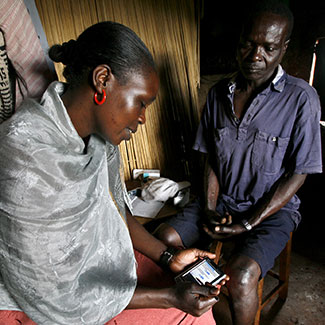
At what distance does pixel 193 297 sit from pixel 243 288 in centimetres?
41

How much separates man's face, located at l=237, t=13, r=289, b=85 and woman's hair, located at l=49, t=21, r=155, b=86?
0.77 metres

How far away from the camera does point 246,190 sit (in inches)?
61.2

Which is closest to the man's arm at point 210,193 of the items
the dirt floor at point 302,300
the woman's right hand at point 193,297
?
the woman's right hand at point 193,297

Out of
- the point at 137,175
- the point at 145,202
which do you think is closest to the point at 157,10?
the point at 137,175

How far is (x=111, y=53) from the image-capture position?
2.54ft

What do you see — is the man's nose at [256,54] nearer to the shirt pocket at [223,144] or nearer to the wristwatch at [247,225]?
the shirt pocket at [223,144]

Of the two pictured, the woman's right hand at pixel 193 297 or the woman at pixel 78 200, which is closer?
the woman at pixel 78 200

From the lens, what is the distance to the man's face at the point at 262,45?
1311mm

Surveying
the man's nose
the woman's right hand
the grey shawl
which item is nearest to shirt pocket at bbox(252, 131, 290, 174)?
the man's nose

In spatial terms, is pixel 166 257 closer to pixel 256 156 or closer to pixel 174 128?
pixel 256 156

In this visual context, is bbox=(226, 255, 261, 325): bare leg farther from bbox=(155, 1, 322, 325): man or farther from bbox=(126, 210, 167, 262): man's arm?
bbox=(126, 210, 167, 262): man's arm

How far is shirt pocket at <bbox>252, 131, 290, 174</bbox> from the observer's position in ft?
4.69

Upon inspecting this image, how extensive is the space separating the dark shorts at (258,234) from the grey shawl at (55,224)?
25.8 inches

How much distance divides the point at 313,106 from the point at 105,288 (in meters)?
1.27
